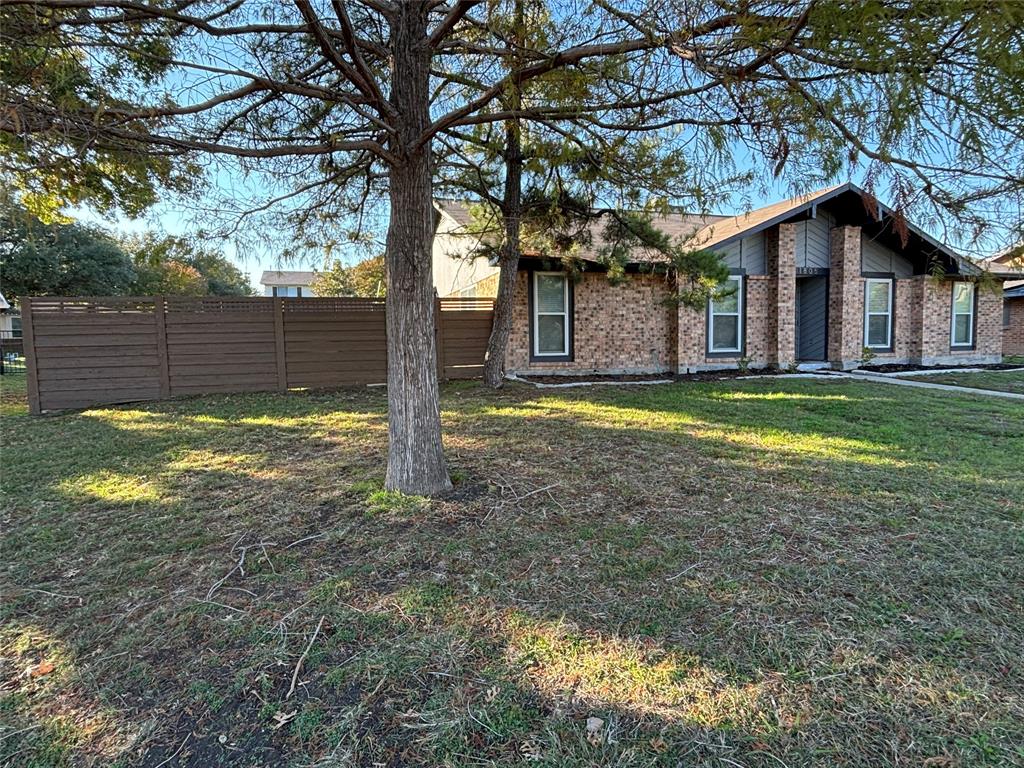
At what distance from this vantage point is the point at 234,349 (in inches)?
362

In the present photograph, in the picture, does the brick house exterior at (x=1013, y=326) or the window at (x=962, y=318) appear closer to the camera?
the window at (x=962, y=318)

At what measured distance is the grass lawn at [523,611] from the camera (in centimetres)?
176

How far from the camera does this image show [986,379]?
1050 cm

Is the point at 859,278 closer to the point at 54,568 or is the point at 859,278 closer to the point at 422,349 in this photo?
the point at 422,349

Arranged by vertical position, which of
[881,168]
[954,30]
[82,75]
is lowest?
[881,168]

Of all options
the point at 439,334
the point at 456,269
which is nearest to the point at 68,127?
the point at 439,334

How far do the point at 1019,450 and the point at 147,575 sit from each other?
23.2ft

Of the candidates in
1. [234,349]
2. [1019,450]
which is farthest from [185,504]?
[1019,450]

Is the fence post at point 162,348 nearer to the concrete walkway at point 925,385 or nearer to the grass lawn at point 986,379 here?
the concrete walkway at point 925,385

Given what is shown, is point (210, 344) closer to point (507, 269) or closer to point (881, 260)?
point (507, 269)

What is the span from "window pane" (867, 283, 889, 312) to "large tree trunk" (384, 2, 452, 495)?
1266 centimetres

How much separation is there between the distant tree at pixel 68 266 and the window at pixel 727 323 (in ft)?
77.4

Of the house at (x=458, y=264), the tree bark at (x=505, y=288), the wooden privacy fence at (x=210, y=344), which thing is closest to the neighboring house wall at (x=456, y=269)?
the house at (x=458, y=264)

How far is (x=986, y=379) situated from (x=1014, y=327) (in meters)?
10.7
